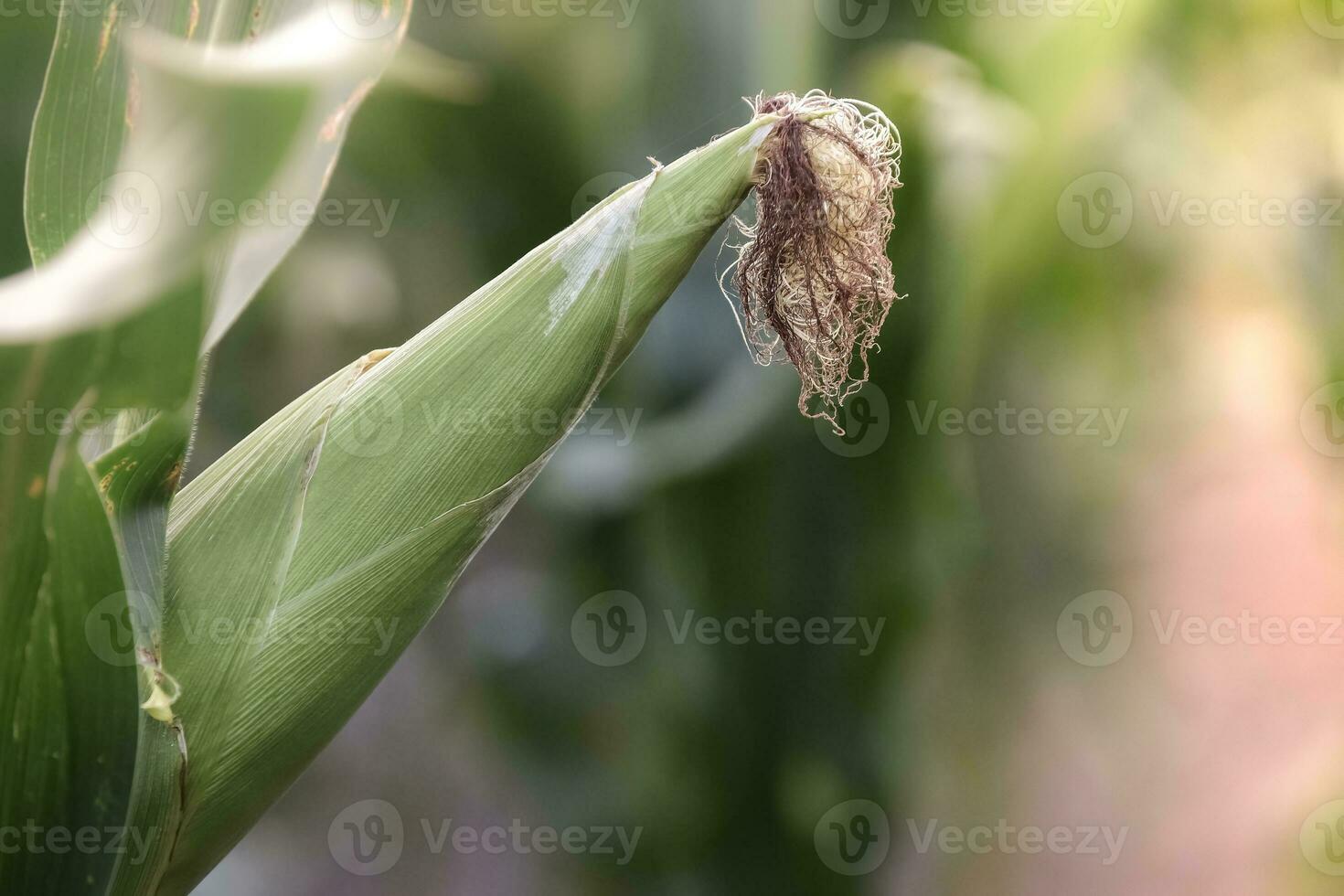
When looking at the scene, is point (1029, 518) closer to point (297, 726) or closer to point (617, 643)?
point (617, 643)

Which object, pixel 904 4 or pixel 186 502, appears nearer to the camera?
pixel 186 502

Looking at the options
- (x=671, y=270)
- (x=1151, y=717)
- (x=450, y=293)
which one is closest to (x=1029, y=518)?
(x=1151, y=717)
